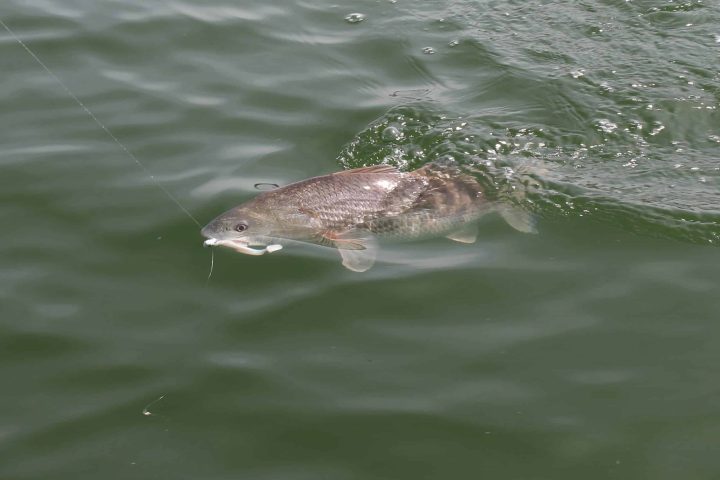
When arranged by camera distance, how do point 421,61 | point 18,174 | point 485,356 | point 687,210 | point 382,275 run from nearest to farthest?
point 485,356 < point 382,275 < point 687,210 < point 18,174 < point 421,61

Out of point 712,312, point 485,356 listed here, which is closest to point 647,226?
point 712,312

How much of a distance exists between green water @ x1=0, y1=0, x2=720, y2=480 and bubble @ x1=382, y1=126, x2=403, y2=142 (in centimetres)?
4

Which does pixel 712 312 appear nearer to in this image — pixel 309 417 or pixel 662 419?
pixel 662 419

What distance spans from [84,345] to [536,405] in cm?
236

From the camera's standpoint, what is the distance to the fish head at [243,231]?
5.57 meters

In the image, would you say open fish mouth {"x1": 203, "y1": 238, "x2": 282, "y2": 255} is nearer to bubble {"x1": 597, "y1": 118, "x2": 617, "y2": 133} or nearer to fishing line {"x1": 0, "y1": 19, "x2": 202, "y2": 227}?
fishing line {"x1": 0, "y1": 19, "x2": 202, "y2": 227}

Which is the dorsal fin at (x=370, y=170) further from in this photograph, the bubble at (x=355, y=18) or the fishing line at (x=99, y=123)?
the bubble at (x=355, y=18)

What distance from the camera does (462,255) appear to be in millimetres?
5707

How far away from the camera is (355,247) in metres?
5.68

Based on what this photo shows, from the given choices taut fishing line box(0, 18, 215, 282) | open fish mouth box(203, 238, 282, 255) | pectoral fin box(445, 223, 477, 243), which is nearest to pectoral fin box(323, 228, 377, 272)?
open fish mouth box(203, 238, 282, 255)

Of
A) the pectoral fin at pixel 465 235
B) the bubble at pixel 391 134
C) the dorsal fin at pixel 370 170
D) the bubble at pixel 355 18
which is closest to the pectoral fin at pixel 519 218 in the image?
the pectoral fin at pixel 465 235

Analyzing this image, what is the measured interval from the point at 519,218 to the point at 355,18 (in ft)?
12.3

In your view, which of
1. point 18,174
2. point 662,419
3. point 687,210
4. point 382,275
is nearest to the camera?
point 662,419

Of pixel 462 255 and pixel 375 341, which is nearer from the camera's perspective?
pixel 375 341
